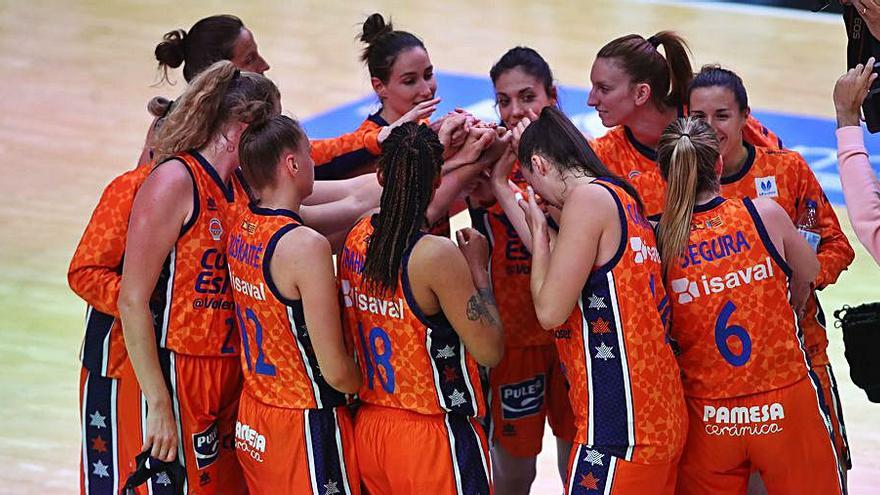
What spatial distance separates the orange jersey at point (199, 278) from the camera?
4.04 m

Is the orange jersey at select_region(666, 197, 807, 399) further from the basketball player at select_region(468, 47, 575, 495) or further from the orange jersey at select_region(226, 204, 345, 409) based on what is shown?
the orange jersey at select_region(226, 204, 345, 409)

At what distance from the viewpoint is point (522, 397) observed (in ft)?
15.9

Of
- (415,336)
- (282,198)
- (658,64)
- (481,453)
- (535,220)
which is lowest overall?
(481,453)

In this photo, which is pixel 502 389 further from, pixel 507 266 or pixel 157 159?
pixel 157 159

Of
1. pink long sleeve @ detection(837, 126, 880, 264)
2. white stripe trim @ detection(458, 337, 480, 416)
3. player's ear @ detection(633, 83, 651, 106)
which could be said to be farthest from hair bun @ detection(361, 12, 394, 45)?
pink long sleeve @ detection(837, 126, 880, 264)

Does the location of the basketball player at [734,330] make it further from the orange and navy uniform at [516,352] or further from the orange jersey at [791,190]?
the orange and navy uniform at [516,352]

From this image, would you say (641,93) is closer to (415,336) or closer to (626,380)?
(626,380)

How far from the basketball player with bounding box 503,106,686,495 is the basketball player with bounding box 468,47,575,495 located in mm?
924

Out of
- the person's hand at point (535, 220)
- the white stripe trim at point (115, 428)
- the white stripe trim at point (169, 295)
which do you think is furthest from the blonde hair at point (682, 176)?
the white stripe trim at point (115, 428)

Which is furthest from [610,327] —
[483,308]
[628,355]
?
[483,308]

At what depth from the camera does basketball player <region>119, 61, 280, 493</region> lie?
3.97 metres

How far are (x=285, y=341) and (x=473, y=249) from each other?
64 cm

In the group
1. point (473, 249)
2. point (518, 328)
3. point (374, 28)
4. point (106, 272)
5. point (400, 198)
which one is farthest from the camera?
point (374, 28)

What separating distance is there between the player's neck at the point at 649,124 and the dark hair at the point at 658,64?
0.05 m
